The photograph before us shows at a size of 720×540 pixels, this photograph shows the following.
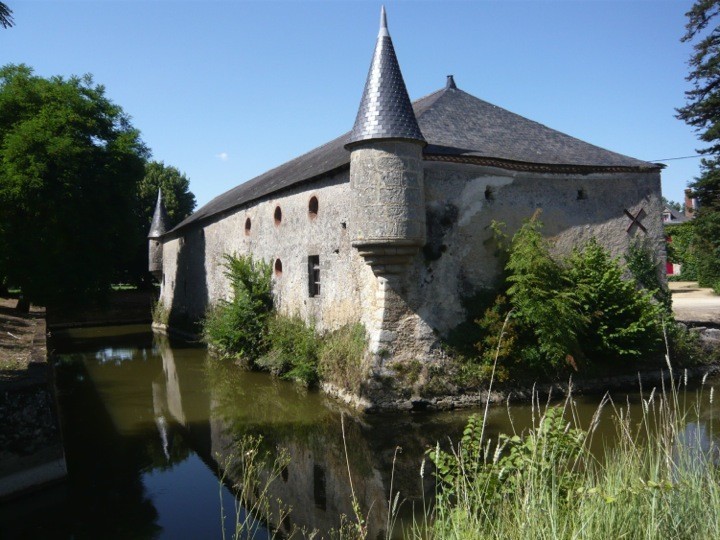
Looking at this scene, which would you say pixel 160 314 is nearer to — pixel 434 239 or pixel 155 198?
pixel 155 198

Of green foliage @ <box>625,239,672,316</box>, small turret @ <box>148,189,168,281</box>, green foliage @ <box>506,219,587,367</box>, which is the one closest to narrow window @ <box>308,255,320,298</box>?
green foliage @ <box>506,219,587,367</box>

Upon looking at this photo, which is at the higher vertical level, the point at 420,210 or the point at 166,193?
the point at 166,193

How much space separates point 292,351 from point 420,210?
17.4ft

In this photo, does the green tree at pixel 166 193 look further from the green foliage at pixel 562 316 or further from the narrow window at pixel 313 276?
the green foliage at pixel 562 316

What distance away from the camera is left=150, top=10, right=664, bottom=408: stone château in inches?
432

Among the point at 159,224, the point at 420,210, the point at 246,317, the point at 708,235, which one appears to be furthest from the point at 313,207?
the point at 159,224

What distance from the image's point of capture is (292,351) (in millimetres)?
14297

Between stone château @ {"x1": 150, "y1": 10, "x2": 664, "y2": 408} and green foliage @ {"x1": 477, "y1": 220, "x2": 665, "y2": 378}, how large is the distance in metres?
0.81

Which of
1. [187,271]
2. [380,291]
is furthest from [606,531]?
[187,271]

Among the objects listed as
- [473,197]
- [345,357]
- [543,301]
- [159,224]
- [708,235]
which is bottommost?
[345,357]

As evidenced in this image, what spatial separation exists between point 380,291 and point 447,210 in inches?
85.6

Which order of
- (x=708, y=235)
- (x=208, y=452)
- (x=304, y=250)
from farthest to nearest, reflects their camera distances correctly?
(x=708, y=235)
(x=304, y=250)
(x=208, y=452)

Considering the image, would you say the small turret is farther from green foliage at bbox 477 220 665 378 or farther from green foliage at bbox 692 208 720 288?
green foliage at bbox 692 208 720 288

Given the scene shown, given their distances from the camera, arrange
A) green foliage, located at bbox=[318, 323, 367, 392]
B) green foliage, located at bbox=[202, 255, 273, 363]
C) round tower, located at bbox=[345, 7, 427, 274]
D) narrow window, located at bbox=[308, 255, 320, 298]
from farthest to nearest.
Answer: green foliage, located at bbox=[202, 255, 273, 363] < narrow window, located at bbox=[308, 255, 320, 298] < green foliage, located at bbox=[318, 323, 367, 392] < round tower, located at bbox=[345, 7, 427, 274]
